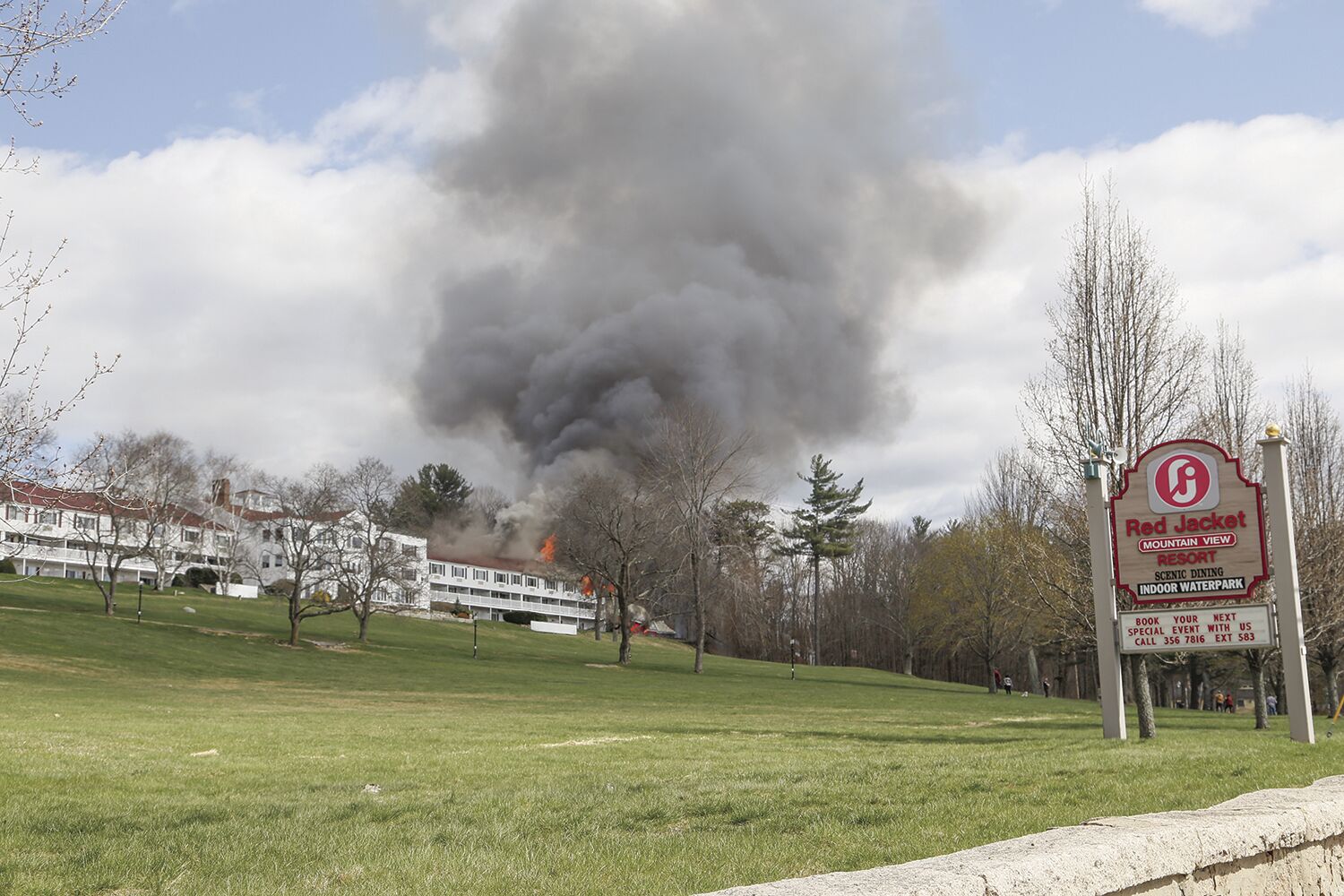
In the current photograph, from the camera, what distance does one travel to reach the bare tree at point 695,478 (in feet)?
176

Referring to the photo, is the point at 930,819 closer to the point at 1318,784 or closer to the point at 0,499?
the point at 1318,784

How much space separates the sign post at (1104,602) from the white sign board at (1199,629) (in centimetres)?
24

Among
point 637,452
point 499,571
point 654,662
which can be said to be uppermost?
point 637,452

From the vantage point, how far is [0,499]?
768cm

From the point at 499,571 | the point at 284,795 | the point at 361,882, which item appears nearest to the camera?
the point at 361,882

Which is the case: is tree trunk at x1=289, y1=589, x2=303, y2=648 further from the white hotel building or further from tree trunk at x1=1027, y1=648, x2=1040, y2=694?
the white hotel building

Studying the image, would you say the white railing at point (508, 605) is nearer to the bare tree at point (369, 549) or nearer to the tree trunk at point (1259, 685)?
the bare tree at point (369, 549)

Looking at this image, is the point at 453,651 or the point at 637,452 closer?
the point at 453,651

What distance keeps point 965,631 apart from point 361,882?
2369 inches

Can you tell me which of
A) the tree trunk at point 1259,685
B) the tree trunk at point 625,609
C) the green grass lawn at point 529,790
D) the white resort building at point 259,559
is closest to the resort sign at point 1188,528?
the green grass lawn at point 529,790

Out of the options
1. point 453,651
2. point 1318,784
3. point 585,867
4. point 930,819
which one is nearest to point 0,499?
point 585,867

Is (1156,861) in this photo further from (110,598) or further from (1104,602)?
(110,598)

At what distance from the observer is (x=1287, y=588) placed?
53.0 feet

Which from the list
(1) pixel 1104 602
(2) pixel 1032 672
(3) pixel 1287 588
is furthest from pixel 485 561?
(3) pixel 1287 588
